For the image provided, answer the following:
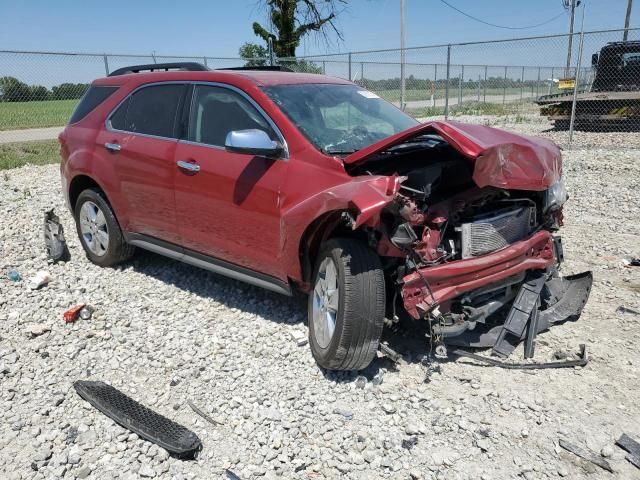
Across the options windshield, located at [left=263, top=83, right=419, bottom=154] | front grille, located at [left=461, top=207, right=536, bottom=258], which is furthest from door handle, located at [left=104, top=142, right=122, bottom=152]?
front grille, located at [left=461, top=207, right=536, bottom=258]

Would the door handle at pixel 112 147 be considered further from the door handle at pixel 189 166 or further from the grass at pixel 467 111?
the grass at pixel 467 111

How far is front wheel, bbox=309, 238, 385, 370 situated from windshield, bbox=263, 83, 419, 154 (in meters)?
0.77

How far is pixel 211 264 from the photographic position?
14.2ft

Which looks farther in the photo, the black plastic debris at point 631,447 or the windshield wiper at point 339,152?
the windshield wiper at point 339,152

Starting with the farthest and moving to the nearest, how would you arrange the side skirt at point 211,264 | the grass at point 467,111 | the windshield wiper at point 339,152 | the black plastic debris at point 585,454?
the grass at point 467,111, the side skirt at point 211,264, the windshield wiper at point 339,152, the black plastic debris at point 585,454

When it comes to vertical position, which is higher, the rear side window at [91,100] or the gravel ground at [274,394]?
the rear side window at [91,100]

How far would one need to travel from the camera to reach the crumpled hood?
3016mm

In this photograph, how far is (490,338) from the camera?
3.65 meters

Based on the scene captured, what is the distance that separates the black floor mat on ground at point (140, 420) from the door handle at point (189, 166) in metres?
1.64

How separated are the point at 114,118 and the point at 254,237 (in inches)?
84.8

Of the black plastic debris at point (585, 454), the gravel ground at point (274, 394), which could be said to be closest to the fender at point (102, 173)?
the gravel ground at point (274, 394)

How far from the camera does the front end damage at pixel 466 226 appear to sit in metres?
3.10

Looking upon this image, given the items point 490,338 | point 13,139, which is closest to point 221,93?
point 490,338

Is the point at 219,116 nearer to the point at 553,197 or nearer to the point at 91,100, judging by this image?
the point at 91,100
